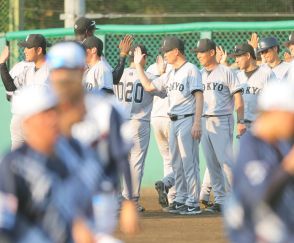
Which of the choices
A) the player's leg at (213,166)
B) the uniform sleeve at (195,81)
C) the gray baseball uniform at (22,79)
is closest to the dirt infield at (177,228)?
the player's leg at (213,166)

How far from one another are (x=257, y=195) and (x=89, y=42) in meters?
7.51

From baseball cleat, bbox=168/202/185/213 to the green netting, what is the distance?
10.2 ft

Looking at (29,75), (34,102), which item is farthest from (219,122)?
(34,102)

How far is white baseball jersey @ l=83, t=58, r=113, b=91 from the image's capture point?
561 inches

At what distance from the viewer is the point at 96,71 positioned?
14320 mm

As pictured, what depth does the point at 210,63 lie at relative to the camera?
15203 millimetres

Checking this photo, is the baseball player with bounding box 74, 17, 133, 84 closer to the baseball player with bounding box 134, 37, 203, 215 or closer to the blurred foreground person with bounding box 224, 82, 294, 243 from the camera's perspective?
the baseball player with bounding box 134, 37, 203, 215

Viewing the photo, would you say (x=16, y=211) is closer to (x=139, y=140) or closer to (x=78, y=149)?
(x=78, y=149)

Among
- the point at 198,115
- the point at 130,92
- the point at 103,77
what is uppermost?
the point at 103,77

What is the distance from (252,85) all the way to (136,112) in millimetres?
1496

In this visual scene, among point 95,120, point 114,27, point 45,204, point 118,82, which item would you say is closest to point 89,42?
point 118,82

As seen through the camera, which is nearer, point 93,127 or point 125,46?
point 93,127

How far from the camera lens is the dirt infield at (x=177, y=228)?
1312cm

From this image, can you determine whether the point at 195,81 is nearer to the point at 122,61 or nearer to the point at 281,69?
the point at 122,61
